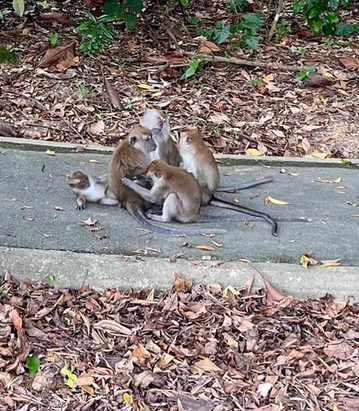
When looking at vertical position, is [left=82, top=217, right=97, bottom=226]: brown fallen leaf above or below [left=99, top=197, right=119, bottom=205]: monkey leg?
below

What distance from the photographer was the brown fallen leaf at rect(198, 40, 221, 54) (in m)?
9.20

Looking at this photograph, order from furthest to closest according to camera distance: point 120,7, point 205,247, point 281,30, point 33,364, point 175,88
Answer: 1. point 281,30
2. point 175,88
3. point 120,7
4. point 205,247
5. point 33,364

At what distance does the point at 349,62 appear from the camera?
9289 mm

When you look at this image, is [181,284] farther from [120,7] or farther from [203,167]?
[120,7]

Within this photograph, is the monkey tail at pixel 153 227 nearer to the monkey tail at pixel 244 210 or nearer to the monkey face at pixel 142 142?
the monkey tail at pixel 244 210

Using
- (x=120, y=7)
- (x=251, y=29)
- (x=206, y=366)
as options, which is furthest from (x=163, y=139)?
(x=251, y=29)

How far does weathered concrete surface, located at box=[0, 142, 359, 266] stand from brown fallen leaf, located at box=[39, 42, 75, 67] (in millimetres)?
2383

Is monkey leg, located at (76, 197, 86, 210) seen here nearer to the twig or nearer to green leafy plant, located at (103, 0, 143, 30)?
green leafy plant, located at (103, 0, 143, 30)

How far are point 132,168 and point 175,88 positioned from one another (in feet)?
11.1

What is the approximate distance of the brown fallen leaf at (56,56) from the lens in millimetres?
8766

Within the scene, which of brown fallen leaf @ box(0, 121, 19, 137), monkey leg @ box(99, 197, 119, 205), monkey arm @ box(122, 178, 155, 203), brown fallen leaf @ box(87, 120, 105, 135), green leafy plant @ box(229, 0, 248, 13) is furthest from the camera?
green leafy plant @ box(229, 0, 248, 13)

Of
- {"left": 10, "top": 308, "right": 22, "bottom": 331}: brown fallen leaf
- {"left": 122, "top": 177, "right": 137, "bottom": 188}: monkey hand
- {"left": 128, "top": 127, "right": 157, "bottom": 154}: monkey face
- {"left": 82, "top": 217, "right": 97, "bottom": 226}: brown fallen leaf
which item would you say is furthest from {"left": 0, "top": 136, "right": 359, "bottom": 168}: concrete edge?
{"left": 10, "top": 308, "right": 22, "bottom": 331}: brown fallen leaf

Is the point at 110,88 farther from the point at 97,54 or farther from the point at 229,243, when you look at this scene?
the point at 229,243

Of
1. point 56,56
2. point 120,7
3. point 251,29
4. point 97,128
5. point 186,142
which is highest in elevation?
point 120,7
